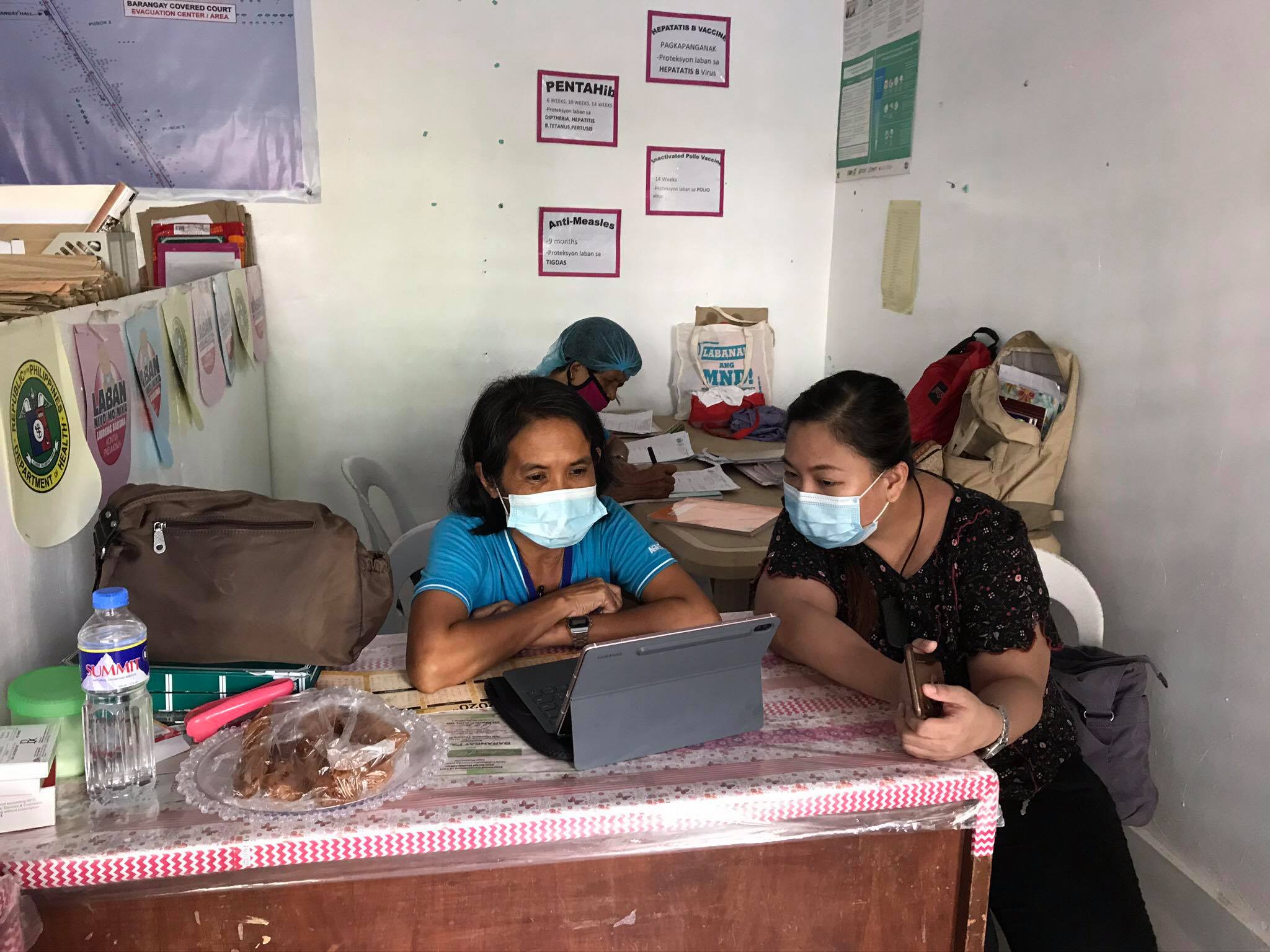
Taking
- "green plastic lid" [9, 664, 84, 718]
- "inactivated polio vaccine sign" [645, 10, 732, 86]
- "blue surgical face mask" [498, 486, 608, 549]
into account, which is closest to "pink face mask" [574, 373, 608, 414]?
Result: "inactivated polio vaccine sign" [645, 10, 732, 86]

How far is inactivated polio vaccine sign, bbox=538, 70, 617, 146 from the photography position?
3471 mm

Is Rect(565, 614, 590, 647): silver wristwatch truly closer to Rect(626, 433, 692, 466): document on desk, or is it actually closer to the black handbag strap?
Rect(626, 433, 692, 466): document on desk

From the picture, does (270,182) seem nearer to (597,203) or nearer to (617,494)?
(597,203)

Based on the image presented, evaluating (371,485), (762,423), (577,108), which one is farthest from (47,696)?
(577,108)

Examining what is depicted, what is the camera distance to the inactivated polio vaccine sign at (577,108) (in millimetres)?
3471

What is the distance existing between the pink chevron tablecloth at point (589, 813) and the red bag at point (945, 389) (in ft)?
4.79

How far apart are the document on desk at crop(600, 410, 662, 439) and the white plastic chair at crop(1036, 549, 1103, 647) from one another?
1.75 meters

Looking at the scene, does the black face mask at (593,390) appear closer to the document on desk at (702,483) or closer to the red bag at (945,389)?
the document on desk at (702,483)

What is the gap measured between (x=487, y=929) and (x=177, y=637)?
54cm

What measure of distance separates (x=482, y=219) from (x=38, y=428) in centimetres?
250

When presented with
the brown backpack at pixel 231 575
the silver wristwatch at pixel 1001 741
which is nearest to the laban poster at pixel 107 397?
the brown backpack at pixel 231 575

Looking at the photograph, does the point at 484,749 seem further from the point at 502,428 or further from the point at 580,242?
the point at 580,242

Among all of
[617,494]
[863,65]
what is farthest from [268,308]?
[863,65]

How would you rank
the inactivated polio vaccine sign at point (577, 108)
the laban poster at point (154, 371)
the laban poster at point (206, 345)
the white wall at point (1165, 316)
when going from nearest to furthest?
the laban poster at point (154, 371), the white wall at point (1165, 316), the laban poster at point (206, 345), the inactivated polio vaccine sign at point (577, 108)
